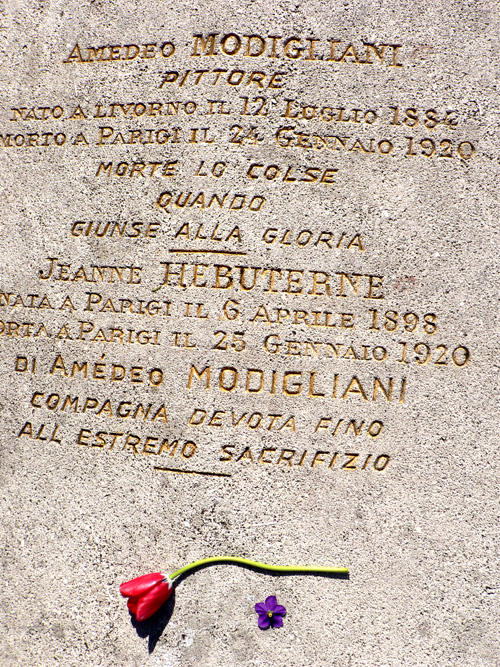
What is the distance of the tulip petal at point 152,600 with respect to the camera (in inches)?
77.9

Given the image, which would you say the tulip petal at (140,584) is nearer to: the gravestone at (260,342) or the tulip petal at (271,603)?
the gravestone at (260,342)

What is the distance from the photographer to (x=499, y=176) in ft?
7.19

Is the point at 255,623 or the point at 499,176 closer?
the point at 255,623

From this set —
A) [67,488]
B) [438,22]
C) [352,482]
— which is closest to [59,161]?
[67,488]

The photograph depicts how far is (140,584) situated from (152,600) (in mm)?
84

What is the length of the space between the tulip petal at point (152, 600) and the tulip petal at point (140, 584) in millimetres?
18

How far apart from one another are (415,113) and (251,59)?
2.76 feet

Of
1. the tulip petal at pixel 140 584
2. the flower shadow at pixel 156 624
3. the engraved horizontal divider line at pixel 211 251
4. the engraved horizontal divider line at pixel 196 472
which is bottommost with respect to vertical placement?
the flower shadow at pixel 156 624

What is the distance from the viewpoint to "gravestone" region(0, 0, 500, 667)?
2.06 meters

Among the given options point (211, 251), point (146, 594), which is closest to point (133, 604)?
point (146, 594)

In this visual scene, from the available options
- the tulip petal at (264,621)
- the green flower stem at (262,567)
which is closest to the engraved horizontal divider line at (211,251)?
the green flower stem at (262,567)

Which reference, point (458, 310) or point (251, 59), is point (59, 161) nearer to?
point (251, 59)

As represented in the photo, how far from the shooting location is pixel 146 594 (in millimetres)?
2000

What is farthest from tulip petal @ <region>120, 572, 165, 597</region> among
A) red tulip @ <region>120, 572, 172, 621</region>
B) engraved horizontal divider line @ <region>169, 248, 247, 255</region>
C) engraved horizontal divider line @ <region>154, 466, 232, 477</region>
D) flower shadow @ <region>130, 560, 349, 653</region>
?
engraved horizontal divider line @ <region>169, 248, 247, 255</region>
